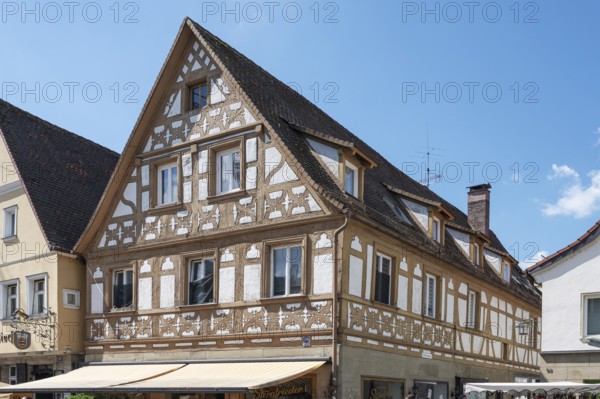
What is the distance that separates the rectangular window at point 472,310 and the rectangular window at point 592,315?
6.06 metres

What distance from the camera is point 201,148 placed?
19625 mm

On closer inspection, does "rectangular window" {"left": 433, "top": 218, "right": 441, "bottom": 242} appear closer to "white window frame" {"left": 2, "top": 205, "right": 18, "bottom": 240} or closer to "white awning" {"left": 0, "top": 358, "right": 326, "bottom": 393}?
"white awning" {"left": 0, "top": 358, "right": 326, "bottom": 393}

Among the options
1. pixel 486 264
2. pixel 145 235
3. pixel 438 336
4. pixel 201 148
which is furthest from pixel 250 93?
pixel 486 264

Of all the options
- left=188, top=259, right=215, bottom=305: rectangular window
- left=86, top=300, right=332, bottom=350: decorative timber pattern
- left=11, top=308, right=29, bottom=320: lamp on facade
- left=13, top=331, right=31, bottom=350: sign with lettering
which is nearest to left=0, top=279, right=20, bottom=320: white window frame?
left=11, top=308, right=29, bottom=320: lamp on facade

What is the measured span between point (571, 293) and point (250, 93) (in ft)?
29.2

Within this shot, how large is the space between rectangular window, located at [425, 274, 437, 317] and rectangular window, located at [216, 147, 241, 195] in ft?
19.4

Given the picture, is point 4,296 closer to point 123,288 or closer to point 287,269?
point 123,288

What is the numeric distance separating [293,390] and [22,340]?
356 inches

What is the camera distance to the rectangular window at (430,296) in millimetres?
20797

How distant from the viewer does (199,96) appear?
20266 millimetres

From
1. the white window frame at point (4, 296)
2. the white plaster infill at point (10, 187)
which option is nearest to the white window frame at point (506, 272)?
the white window frame at point (4, 296)

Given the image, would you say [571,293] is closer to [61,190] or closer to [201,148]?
[201,148]

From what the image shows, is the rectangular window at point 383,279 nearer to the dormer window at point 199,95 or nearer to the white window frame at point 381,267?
the white window frame at point 381,267

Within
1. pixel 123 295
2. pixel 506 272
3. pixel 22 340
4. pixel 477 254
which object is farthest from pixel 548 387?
pixel 22 340
